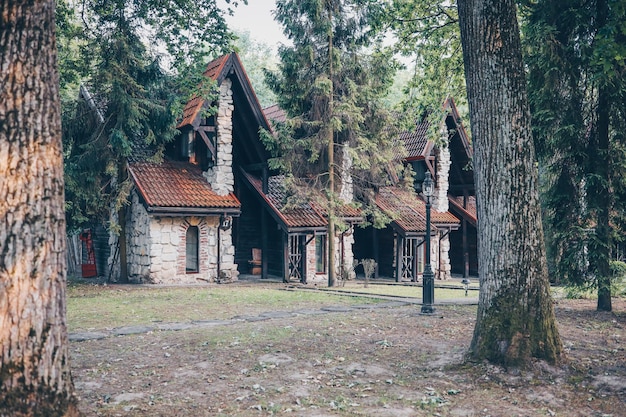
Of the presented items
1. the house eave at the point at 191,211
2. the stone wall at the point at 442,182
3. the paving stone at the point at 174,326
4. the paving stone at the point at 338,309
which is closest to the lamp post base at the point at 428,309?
the paving stone at the point at 338,309

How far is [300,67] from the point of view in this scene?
2094cm

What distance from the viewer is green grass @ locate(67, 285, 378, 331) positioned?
12156mm

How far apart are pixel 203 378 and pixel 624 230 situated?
10.7m

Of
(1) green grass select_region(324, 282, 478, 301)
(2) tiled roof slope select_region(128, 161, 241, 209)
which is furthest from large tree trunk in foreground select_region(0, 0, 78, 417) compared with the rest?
(2) tiled roof slope select_region(128, 161, 241, 209)

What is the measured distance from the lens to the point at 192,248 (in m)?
21.4

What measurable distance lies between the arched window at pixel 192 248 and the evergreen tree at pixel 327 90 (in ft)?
13.2

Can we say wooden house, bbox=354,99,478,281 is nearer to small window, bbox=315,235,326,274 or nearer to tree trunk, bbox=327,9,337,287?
small window, bbox=315,235,326,274

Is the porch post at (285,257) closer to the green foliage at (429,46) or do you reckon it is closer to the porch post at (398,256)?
the porch post at (398,256)

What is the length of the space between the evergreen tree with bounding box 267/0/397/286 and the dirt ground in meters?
11.2

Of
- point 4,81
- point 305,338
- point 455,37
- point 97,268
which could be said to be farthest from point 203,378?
point 97,268

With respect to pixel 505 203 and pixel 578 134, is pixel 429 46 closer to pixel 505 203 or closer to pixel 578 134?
pixel 578 134

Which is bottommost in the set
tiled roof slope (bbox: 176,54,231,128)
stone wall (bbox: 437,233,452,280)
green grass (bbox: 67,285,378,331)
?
green grass (bbox: 67,285,378,331)

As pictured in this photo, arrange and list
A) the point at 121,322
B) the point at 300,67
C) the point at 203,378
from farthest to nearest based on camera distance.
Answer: the point at 300,67 < the point at 121,322 < the point at 203,378

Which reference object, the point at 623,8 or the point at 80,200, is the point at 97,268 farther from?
the point at 623,8
